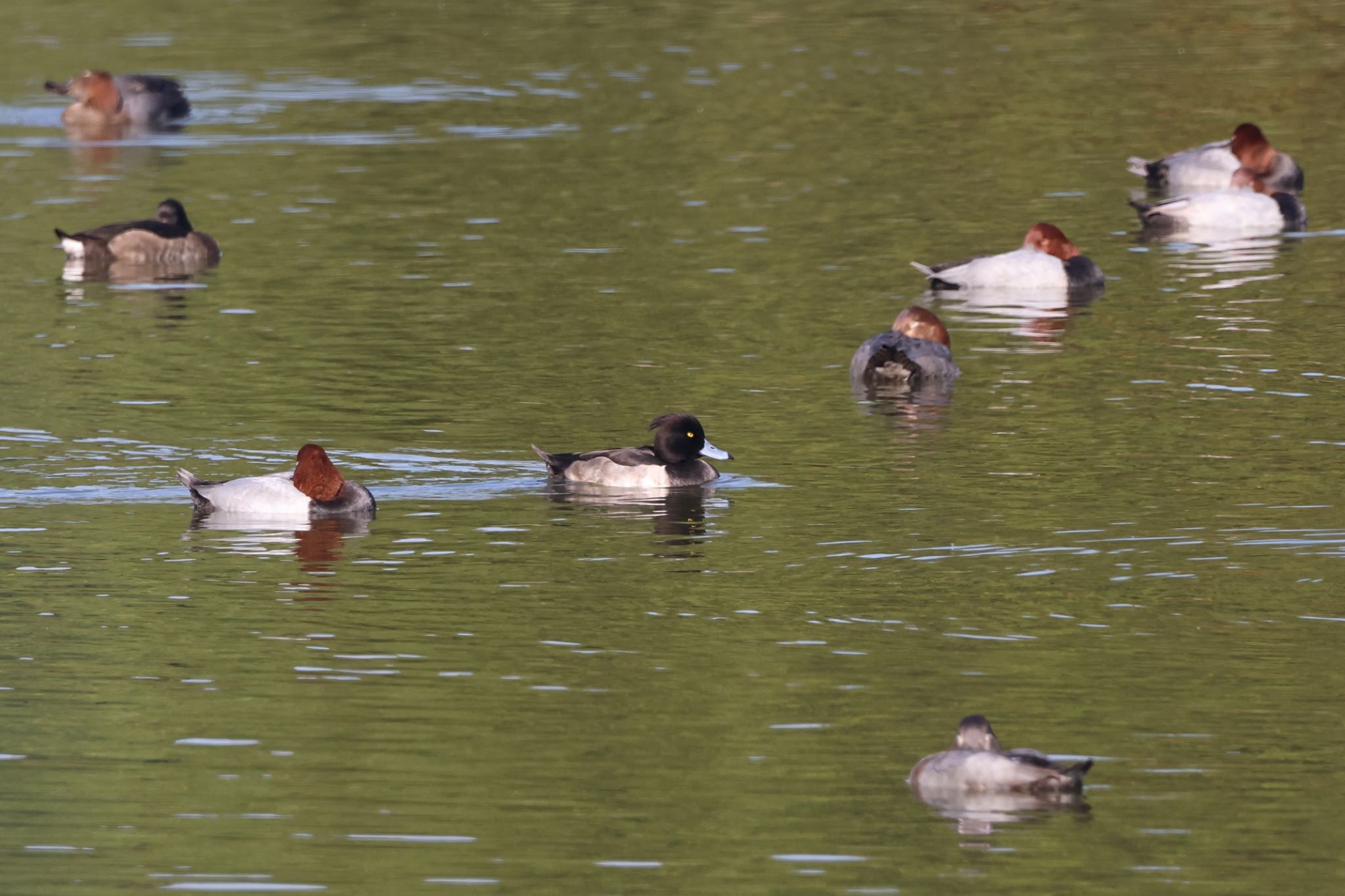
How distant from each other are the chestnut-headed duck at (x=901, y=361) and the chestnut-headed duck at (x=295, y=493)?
6.13m

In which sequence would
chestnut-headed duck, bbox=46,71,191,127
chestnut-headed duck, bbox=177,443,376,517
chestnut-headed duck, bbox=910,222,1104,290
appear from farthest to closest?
1. chestnut-headed duck, bbox=46,71,191,127
2. chestnut-headed duck, bbox=910,222,1104,290
3. chestnut-headed duck, bbox=177,443,376,517

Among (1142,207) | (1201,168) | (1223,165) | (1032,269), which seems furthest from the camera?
(1201,168)

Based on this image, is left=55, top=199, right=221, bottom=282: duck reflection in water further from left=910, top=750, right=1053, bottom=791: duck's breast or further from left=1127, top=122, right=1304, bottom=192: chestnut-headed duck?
left=910, top=750, right=1053, bottom=791: duck's breast

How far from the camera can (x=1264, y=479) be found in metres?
19.0

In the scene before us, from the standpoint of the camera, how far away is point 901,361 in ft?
76.7

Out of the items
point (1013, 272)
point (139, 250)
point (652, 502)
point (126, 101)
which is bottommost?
point (652, 502)

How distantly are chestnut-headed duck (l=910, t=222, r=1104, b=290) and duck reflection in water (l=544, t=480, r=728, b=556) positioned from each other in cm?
904

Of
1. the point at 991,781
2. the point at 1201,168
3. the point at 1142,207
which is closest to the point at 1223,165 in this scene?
the point at 1201,168

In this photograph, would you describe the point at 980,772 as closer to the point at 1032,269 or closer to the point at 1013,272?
the point at 1032,269

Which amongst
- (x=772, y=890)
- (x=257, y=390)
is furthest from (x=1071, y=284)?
(x=772, y=890)

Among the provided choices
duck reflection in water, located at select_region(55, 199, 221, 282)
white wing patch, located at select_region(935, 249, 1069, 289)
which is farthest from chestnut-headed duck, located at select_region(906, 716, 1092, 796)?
duck reflection in water, located at select_region(55, 199, 221, 282)

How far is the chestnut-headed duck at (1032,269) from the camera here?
Answer: 28.6 m

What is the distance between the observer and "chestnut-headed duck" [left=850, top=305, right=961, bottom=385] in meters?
23.4

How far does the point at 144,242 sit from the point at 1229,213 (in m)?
13.4
